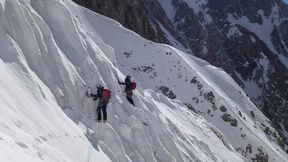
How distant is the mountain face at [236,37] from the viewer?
339ft

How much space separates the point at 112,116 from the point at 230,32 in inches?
4737

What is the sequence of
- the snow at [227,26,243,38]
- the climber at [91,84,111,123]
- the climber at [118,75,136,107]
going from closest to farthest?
the climber at [91,84,111,123] < the climber at [118,75,136,107] < the snow at [227,26,243,38]

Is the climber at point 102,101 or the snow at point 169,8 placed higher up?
the climber at point 102,101

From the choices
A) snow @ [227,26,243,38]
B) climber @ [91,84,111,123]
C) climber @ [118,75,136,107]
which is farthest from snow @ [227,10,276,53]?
climber @ [91,84,111,123]

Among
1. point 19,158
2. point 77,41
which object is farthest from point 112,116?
point 19,158

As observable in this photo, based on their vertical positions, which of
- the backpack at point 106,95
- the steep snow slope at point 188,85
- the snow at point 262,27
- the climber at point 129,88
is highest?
the backpack at point 106,95

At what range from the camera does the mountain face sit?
339 feet

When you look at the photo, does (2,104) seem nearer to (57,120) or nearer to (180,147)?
(57,120)

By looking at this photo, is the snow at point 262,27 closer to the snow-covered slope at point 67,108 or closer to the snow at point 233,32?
the snow at point 233,32

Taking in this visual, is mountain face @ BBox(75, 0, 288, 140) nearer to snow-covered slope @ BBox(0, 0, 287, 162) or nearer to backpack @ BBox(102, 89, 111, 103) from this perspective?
snow-covered slope @ BBox(0, 0, 287, 162)

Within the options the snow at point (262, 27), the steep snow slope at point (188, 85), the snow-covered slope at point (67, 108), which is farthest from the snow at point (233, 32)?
the snow-covered slope at point (67, 108)

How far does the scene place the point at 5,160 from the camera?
1144 cm

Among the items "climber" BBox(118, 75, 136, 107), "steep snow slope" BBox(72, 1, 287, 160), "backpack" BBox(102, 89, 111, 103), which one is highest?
"backpack" BBox(102, 89, 111, 103)

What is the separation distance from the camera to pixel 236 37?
134 m
